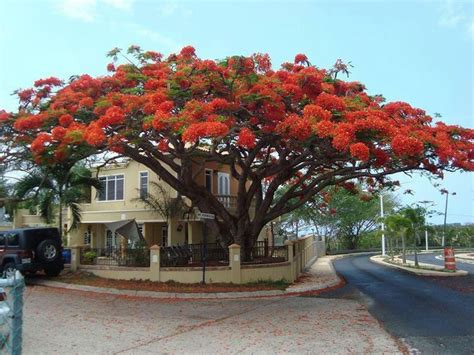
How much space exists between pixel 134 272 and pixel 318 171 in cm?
870

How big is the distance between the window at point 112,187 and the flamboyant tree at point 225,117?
45.5 feet

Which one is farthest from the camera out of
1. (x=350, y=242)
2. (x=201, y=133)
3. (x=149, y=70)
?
(x=350, y=242)

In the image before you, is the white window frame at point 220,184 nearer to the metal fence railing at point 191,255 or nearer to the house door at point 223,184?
the house door at point 223,184

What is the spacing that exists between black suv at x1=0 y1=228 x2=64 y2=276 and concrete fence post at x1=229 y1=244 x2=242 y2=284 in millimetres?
6692

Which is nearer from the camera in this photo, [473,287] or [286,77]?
[286,77]

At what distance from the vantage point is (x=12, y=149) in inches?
636

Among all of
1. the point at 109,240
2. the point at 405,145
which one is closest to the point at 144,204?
the point at 109,240

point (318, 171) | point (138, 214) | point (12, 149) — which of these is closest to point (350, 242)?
point (138, 214)

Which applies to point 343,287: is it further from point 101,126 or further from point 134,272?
point 101,126

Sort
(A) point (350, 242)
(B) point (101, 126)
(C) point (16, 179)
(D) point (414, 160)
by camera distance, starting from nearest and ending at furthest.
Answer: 1. (B) point (101, 126)
2. (D) point (414, 160)
3. (C) point (16, 179)
4. (A) point (350, 242)

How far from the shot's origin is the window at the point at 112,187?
3022cm

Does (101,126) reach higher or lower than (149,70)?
lower

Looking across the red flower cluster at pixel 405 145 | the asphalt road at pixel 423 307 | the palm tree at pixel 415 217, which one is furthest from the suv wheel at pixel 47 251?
the palm tree at pixel 415 217

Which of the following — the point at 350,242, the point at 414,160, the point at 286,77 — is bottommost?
the point at 350,242
